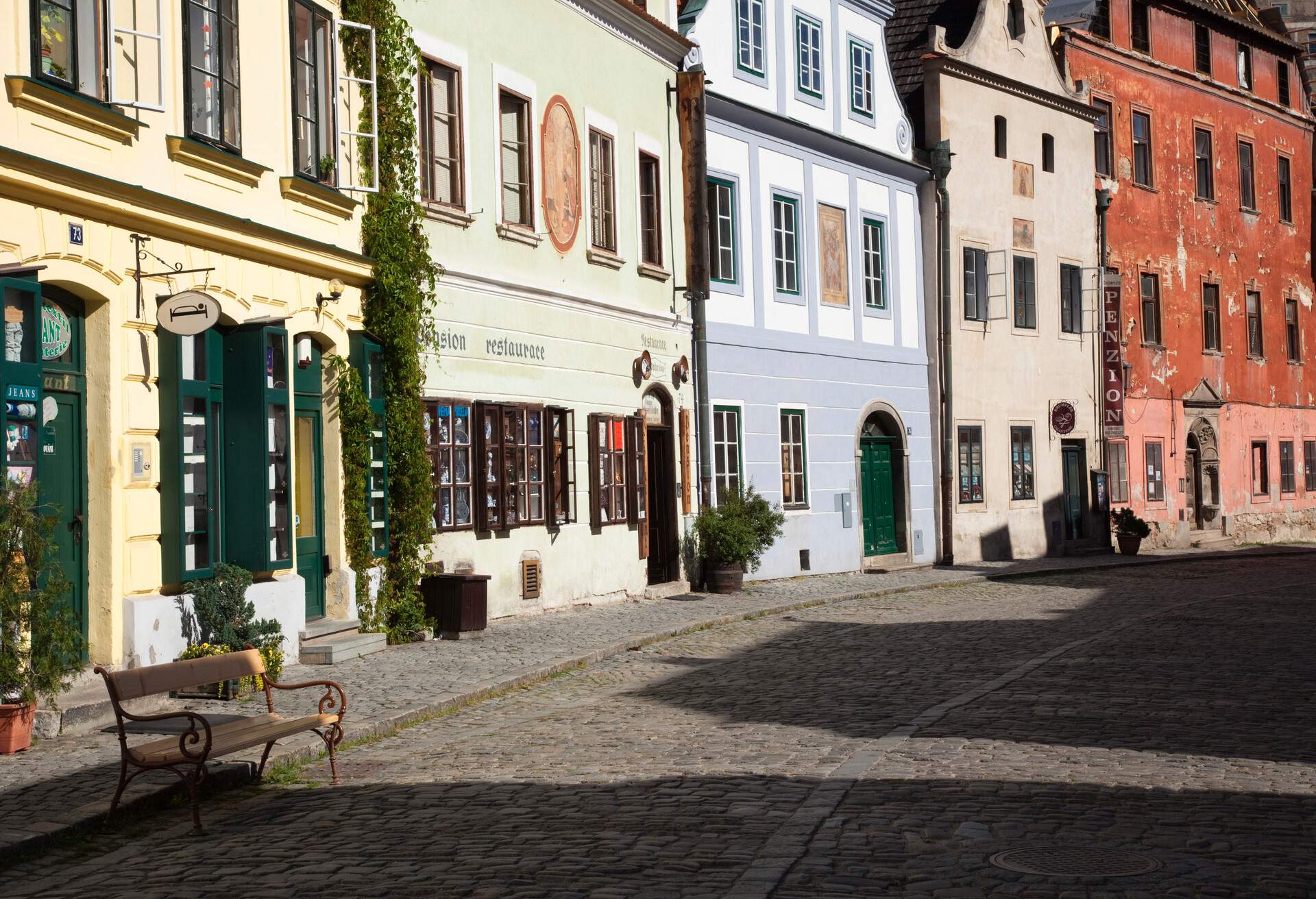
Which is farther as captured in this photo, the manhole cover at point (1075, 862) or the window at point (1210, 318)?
the window at point (1210, 318)

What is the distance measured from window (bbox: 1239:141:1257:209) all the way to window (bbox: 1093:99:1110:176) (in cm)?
616

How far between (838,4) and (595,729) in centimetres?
1966

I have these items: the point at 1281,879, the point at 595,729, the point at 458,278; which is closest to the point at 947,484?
the point at 458,278

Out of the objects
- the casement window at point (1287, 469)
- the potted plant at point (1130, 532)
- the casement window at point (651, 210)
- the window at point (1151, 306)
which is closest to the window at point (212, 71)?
the casement window at point (651, 210)

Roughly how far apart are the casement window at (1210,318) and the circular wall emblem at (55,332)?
31.1 m

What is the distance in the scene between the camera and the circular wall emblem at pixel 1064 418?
32.6 meters

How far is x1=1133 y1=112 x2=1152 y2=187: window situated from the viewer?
36.9 meters

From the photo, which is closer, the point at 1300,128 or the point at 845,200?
the point at 845,200

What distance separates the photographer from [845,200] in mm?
28125

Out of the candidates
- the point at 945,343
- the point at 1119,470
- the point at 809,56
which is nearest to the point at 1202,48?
the point at 1119,470

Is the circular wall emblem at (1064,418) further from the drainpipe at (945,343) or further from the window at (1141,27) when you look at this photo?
the window at (1141,27)

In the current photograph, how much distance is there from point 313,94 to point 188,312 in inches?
146

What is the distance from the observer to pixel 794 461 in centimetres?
2652

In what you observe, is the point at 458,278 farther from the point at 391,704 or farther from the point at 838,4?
the point at 838,4
